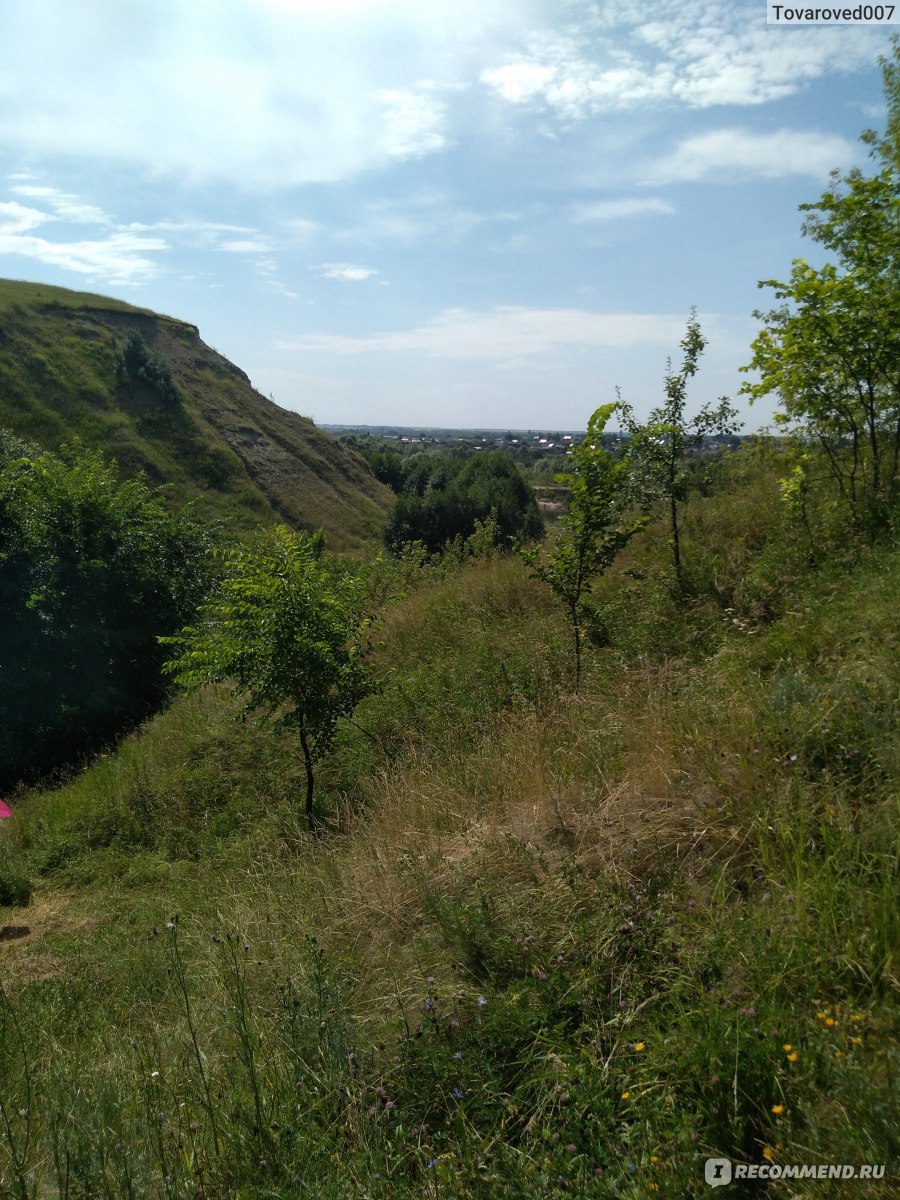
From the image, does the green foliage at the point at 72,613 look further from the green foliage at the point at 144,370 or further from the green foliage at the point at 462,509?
the green foliage at the point at 144,370

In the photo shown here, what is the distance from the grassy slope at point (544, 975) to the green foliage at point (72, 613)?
898 centimetres

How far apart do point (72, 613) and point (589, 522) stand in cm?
1167

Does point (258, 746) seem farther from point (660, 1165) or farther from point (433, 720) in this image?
point (660, 1165)

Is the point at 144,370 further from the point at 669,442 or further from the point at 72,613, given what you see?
the point at 669,442

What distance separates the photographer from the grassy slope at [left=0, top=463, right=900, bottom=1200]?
213 centimetres

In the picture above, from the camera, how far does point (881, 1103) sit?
1.84 meters

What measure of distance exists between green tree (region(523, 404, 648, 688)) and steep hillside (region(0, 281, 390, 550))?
3793 cm

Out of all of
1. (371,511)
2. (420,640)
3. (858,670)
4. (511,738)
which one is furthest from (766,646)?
(371,511)

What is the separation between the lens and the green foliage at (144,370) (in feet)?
182

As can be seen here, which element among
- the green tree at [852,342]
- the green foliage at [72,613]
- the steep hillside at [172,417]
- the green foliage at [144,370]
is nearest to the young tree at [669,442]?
the green tree at [852,342]

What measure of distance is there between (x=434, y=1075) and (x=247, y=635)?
4.49m

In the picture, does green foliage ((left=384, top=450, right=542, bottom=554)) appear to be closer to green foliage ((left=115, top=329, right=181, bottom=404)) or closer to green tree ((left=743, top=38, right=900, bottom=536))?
green foliage ((left=115, top=329, right=181, bottom=404))

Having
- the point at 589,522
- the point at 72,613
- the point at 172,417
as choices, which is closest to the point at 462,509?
the point at 172,417

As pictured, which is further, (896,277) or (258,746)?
(258,746)
